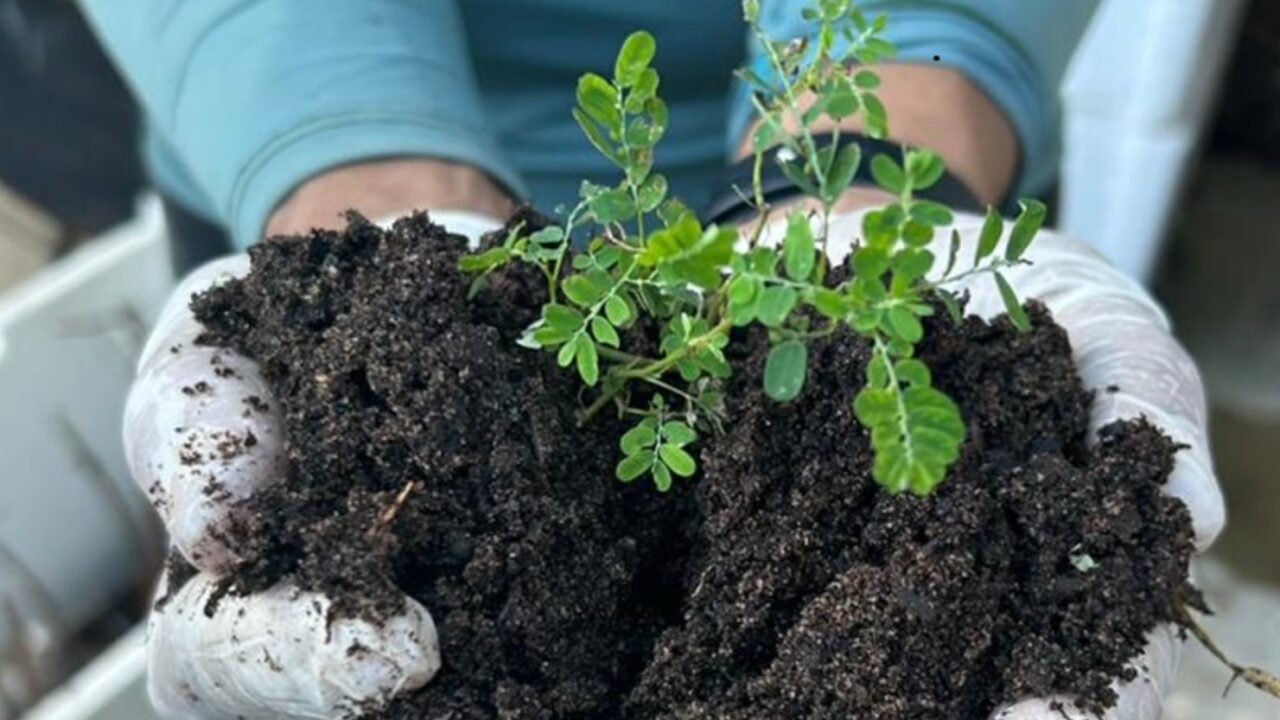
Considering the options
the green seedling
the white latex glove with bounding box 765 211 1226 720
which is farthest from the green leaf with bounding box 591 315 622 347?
the white latex glove with bounding box 765 211 1226 720

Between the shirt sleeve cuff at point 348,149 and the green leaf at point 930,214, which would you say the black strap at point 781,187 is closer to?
the shirt sleeve cuff at point 348,149

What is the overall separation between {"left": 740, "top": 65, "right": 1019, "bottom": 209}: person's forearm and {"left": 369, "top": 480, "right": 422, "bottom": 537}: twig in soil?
1.67ft

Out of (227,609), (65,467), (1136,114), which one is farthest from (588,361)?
(1136,114)

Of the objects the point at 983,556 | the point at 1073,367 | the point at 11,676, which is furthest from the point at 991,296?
the point at 11,676

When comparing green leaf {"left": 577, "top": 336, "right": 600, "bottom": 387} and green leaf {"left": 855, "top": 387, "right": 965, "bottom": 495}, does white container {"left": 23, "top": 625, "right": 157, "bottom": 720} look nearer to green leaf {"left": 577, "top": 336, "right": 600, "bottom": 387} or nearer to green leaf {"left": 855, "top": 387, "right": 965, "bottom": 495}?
green leaf {"left": 577, "top": 336, "right": 600, "bottom": 387}

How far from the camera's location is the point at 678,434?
2.43 feet

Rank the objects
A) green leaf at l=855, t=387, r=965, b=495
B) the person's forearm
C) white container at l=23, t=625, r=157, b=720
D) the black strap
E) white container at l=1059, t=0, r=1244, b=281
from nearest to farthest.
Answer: green leaf at l=855, t=387, r=965, b=495
the black strap
the person's forearm
white container at l=23, t=625, r=157, b=720
white container at l=1059, t=0, r=1244, b=281

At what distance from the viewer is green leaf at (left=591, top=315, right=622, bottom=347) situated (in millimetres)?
720

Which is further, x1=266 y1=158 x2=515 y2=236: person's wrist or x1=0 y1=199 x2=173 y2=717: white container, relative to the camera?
x1=0 y1=199 x2=173 y2=717: white container

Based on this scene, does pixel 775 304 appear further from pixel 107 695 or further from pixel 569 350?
pixel 107 695

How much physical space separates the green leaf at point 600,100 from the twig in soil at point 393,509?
20 cm

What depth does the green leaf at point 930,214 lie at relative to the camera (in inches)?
25.6

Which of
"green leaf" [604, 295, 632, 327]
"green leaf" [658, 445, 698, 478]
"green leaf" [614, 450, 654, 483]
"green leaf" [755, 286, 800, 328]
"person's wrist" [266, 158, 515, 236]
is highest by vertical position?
"green leaf" [755, 286, 800, 328]

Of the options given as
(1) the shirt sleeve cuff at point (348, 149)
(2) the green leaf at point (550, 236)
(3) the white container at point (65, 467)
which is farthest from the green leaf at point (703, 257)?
(3) the white container at point (65, 467)
